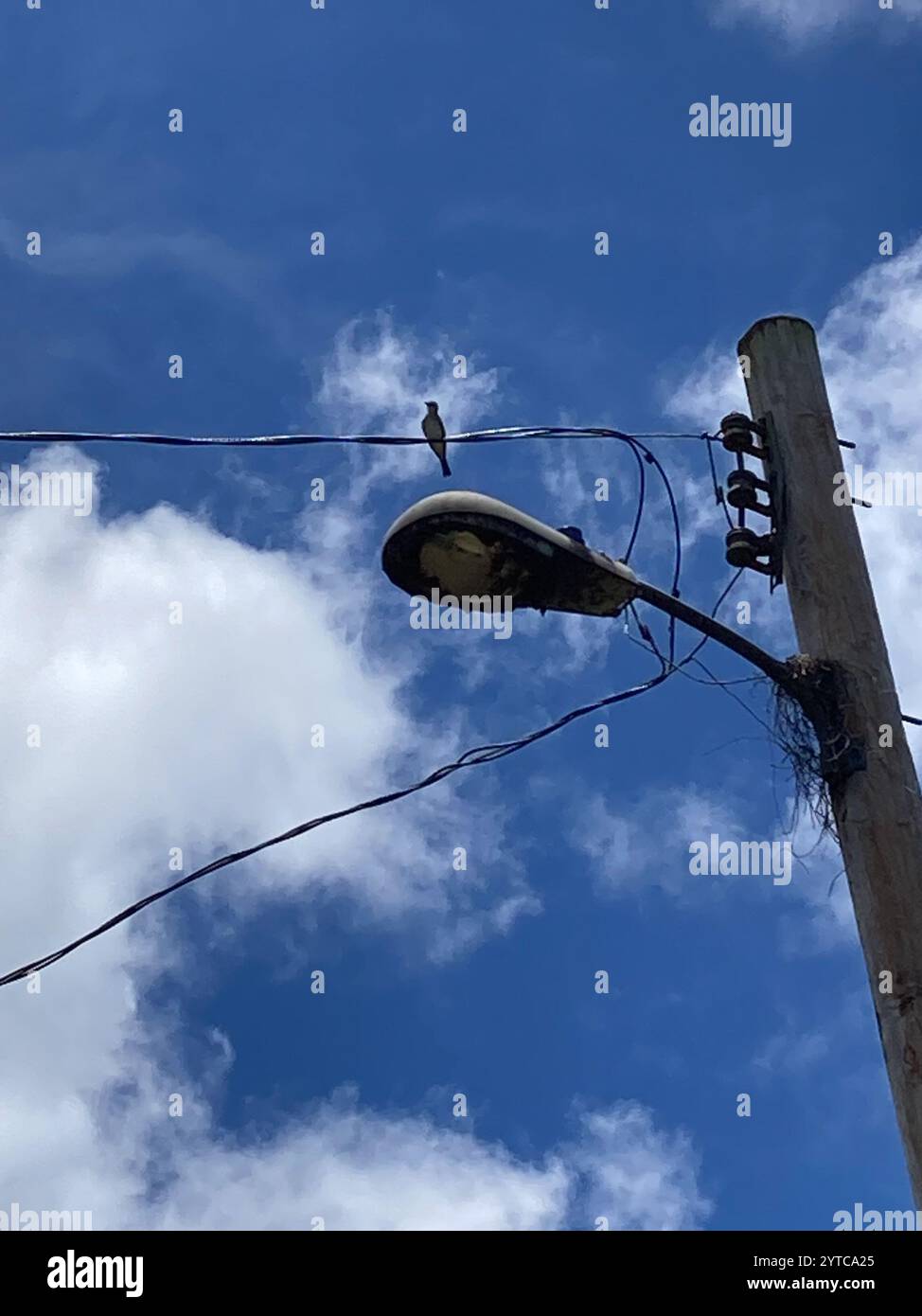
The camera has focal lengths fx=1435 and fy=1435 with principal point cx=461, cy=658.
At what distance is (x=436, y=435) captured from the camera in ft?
15.8

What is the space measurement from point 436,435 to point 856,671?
157 cm

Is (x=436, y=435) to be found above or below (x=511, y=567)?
above

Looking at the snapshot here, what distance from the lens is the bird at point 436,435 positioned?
4.81 meters

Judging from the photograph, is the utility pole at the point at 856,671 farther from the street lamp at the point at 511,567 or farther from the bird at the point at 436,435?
the bird at the point at 436,435


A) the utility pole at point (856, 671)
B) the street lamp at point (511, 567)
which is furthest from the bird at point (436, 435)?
the utility pole at point (856, 671)

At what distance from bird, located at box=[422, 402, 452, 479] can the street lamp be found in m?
0.59

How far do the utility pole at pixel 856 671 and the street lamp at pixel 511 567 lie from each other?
0.23 m

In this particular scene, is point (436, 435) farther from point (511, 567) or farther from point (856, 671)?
point (856, 671)

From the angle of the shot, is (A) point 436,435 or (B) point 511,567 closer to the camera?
(B) point 511,567

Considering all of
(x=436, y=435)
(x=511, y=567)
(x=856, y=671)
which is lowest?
(x=856, y=671)

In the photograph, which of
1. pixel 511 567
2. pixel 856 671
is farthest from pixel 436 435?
pixel 856 671

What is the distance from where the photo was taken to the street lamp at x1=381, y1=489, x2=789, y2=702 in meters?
4.20
